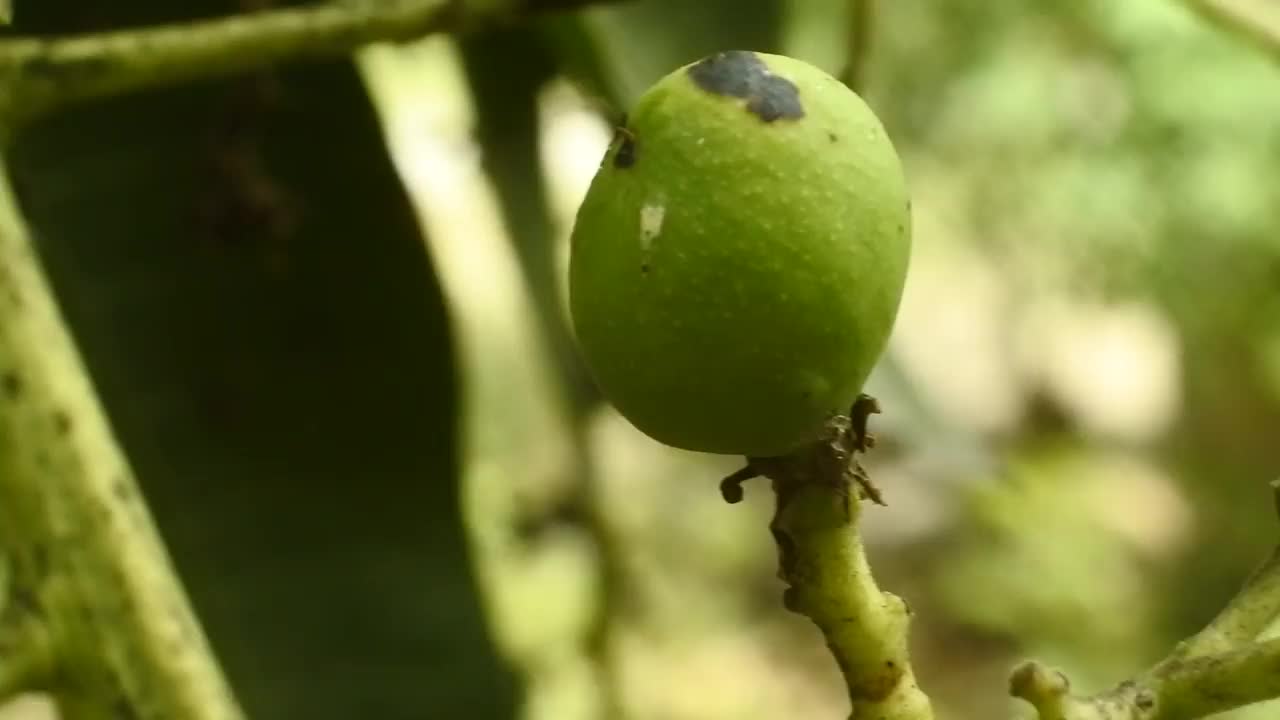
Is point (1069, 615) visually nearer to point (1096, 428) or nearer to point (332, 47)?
point (1096, 428)

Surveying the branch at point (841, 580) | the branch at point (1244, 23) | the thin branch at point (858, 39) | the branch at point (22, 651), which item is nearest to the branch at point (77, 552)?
the branch at point (22, 651)

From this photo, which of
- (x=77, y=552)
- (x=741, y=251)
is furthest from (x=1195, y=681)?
(x=77, y=552)

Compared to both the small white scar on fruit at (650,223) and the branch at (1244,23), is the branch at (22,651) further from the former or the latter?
the branch at (1244,23)

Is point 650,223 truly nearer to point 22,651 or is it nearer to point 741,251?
point 741,251

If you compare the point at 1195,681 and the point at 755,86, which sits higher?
the point at 755,86

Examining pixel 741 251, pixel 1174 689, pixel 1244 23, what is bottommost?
pixel 1174 689

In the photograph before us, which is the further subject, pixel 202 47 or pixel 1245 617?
pixel 202 47

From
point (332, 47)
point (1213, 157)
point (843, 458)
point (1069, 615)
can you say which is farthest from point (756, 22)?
point (1069, 615)
